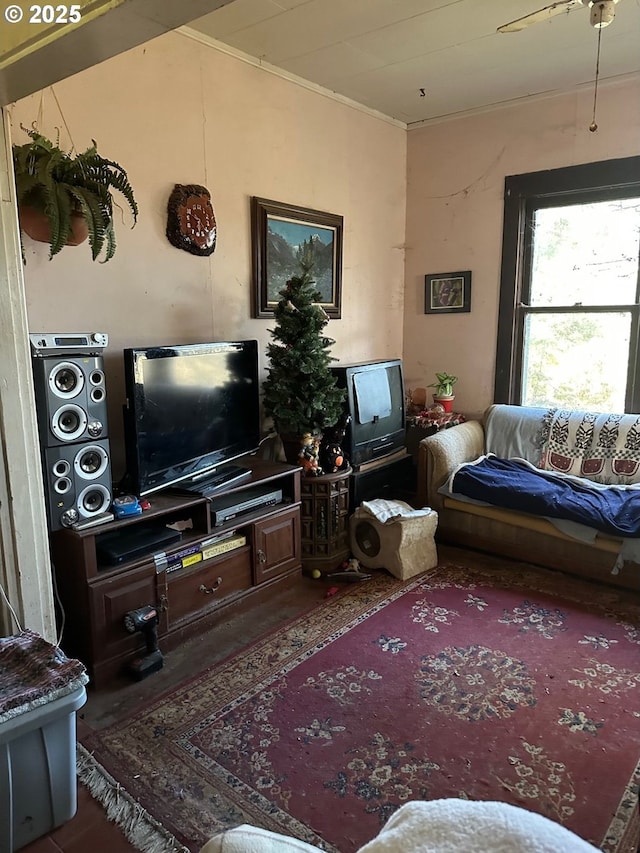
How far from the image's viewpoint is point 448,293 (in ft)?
14.0

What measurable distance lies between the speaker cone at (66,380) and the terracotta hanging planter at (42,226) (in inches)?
18.9

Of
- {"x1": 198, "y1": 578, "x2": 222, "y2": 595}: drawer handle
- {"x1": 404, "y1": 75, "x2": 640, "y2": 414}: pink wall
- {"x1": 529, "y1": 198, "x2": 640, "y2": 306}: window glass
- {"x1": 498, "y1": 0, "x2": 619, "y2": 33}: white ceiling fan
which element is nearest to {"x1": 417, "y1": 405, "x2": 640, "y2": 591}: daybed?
{"x1": 404, "y1": 75, "x2": 640, "y2": 414}: pink wall

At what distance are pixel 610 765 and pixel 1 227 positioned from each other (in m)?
2.53

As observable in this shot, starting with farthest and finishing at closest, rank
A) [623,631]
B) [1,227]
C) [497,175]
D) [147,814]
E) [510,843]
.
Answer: [497,175]
[623,631]
[1,227]
[147,814]
[510,843]

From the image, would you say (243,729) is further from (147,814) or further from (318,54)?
(318,54)

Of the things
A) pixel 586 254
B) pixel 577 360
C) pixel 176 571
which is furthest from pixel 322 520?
pixel 586 254

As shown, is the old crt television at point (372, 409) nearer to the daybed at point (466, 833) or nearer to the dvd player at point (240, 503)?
the dvd player at point (240, 503)

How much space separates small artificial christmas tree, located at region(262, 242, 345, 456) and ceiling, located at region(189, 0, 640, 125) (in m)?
1.13

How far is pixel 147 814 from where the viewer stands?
167cm

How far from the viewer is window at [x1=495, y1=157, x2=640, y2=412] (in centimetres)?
359

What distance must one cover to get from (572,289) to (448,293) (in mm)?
847

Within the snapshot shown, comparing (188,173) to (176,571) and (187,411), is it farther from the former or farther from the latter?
(176,571)

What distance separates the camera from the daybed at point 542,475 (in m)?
3.04

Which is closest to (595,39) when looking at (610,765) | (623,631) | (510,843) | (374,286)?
(374,286)
